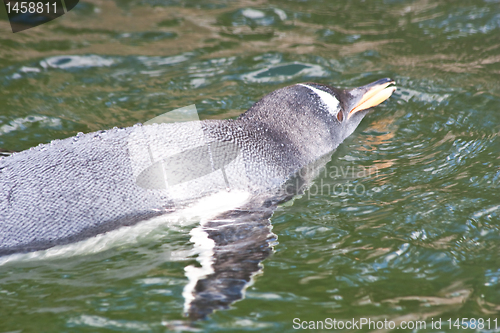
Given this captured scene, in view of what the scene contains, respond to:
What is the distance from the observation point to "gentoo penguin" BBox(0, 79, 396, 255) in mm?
3100

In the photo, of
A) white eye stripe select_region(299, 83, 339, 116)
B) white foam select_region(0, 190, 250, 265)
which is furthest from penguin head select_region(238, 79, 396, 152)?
white foam select_region(0, 190, 250, 265)

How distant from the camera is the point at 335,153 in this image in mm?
4426

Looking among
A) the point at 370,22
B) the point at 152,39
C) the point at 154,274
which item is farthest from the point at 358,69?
the point at 154,274

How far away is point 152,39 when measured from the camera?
660 centimetres

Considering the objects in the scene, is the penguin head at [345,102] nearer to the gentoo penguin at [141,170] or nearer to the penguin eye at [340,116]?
the penguin eye at [340,116]

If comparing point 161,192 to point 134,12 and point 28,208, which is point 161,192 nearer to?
point 28,208

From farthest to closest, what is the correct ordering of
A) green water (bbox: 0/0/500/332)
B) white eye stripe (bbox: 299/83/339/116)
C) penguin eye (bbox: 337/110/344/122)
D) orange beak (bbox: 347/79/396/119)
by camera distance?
orange beak (bbox: 347/79/396/119) → penguin eye (bbox: 337/110/344/122) → white eye stripe (bbox: 299/83/339/116) → green water (bbox: 0/0/500/332)

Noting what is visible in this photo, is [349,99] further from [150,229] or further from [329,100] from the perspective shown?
[150,229]

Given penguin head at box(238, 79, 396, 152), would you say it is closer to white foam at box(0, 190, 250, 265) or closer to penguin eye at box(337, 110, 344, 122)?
penguin eye at box(337, 110, 344, 122)

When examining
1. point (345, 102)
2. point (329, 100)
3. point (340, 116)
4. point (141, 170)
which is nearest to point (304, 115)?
point (329, 100)

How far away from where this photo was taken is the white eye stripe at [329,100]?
4.26 m

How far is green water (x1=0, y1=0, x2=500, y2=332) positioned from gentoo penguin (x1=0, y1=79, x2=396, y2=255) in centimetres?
23

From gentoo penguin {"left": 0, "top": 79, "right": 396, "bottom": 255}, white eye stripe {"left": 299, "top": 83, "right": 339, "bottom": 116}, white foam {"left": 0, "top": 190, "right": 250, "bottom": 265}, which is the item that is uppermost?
white eye stripe {"left": 299, "top": 83, "right": 339, "bottom": 116}

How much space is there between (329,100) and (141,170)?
177 centimetres
